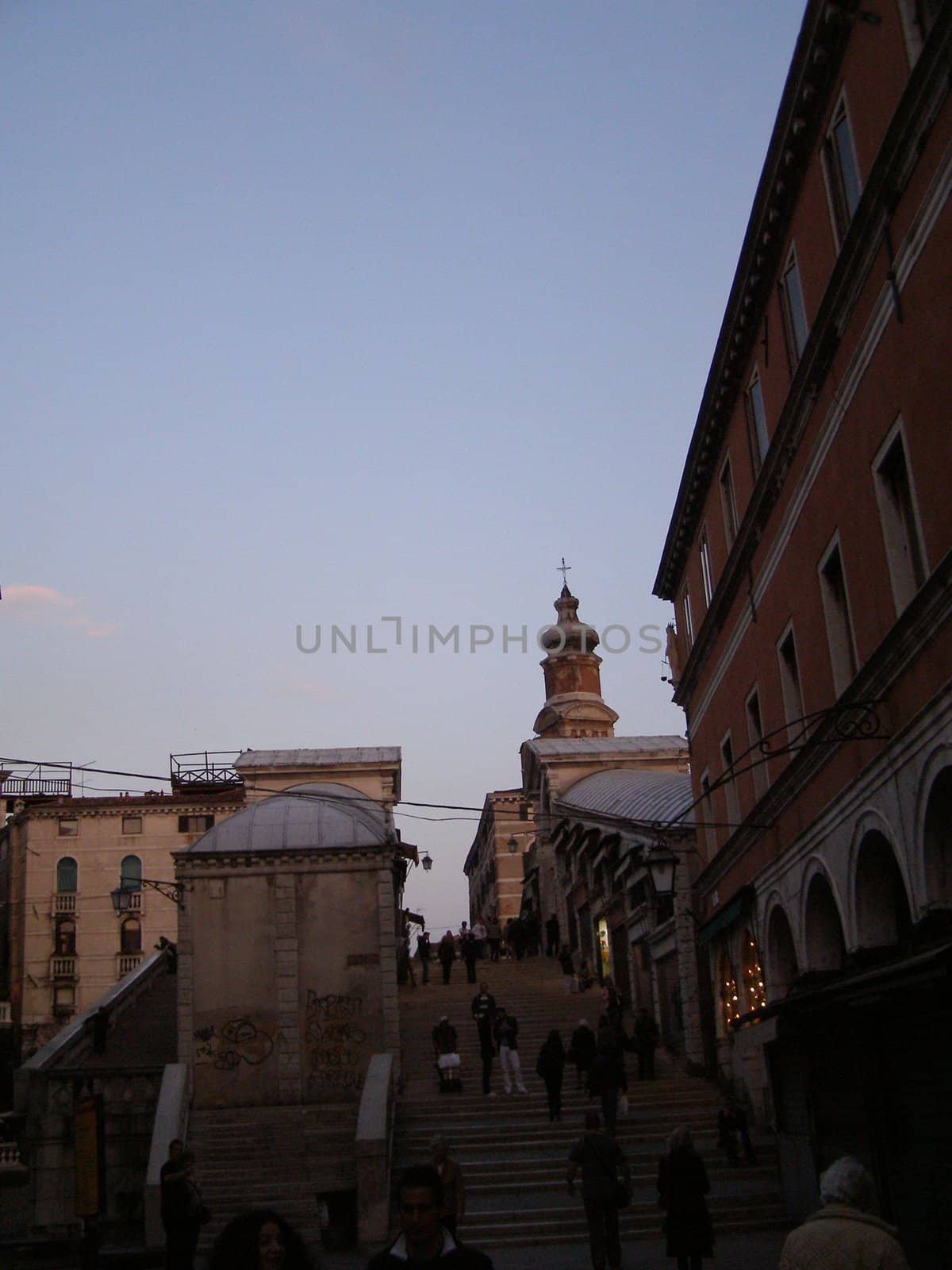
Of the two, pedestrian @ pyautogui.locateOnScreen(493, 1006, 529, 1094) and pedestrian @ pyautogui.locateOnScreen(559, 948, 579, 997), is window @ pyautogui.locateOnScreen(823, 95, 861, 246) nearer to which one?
pedestrian @ pyautogui.locateOnScreen(493, 1006, 529, 1094)

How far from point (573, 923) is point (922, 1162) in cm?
3430

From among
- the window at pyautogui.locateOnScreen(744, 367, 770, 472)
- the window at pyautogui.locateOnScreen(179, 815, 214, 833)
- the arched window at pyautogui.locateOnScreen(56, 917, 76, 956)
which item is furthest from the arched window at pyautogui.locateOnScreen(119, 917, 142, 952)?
A: the window at pyautogui.locateOnScreen(744, 367, 770, 472)

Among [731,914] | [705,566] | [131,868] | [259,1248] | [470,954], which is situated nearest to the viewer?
[259,1248]

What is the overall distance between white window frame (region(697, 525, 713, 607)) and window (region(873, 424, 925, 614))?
34.0ft

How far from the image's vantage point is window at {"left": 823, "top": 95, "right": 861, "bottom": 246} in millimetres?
13984

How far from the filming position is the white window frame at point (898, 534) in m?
12.7

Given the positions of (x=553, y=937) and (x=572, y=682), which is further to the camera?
(x=572, y=682)

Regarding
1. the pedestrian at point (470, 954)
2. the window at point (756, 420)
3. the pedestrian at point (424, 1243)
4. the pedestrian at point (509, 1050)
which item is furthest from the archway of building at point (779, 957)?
the pedestrian at point (470, 954)

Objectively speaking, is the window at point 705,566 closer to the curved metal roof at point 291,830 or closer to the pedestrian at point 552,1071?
the pedestrian at point 552,1071

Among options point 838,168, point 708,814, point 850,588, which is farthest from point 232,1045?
point 838,168

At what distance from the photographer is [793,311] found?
16.8 metres

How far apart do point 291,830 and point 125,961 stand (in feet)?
105

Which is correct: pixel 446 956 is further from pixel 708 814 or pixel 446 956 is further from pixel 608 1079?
pixel 608 1079

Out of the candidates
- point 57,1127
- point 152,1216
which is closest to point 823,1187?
point 152,1216
